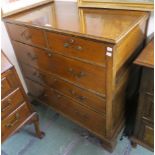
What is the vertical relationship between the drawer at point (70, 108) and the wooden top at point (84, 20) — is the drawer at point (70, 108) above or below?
below

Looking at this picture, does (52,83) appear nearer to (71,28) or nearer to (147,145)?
(71,28)

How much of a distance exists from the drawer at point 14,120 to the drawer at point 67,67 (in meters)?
0.36

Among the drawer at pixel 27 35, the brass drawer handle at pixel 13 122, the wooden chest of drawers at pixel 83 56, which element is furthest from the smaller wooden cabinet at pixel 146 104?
the brass drawer handle at pixel 13 122

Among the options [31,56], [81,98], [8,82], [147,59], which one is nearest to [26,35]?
[31,56]

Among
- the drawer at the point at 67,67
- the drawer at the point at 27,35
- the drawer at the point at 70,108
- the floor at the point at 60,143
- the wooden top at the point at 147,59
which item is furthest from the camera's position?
the floor at the point at 60,143

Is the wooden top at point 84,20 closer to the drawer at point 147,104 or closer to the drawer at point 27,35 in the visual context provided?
the drawer at point 27,35

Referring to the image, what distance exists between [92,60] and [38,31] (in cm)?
44

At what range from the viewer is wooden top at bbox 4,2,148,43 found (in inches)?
37.1

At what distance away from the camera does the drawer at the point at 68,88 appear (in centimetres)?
120

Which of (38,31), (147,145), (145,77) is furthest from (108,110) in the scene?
(38,31)

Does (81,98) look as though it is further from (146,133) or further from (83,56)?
(146,133)

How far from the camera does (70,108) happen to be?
1489 millimetres

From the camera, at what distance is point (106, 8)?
4.14ft

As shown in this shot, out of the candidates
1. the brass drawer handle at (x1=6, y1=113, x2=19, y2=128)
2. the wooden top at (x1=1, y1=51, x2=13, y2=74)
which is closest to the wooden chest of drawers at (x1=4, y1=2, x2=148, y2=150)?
the wooden top at (x1=1, y1=51, x2=13, y2=74)
